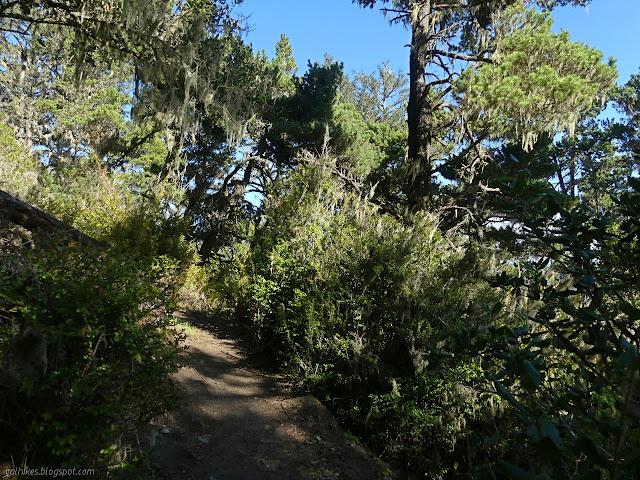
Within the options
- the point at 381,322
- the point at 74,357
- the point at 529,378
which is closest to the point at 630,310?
the point at 529,378

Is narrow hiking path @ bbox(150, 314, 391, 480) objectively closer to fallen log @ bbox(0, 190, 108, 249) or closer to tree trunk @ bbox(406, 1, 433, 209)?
fallen log @ bbox(0, 190, 108, 249)

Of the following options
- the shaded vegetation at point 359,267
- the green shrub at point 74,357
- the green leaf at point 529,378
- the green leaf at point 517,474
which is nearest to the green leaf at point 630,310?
the shaded vegetation at point 359,267

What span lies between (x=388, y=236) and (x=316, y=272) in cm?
129

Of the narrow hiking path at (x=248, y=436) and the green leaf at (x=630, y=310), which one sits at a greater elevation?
the green leaf at (x=630, y=310)

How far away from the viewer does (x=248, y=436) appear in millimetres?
4461

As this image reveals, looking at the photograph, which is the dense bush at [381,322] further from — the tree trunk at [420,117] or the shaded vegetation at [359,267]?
the tree trunk at [420,117]

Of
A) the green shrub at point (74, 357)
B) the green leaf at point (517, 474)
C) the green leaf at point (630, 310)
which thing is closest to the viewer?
the green leaf at point (517, 474)

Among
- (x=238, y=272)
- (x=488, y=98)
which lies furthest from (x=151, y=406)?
(x=488, y=98)

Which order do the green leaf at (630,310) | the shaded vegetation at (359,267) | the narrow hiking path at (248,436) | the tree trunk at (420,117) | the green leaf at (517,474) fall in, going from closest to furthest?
the green leaf at (517,474) → the green leaf at (630,310) → the shaded vegetation at (359,267) → the narrow hiking path at (248,436) → the tree trunk at (420,117)

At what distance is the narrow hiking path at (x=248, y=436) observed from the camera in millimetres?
3730

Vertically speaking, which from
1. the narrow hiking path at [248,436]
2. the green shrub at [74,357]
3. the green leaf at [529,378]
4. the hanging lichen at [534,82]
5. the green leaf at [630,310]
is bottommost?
the narrow hiking path at [248,436]

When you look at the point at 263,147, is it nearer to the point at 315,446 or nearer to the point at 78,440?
the point at 315,446

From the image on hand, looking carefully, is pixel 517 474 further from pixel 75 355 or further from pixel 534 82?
pixel 534 82

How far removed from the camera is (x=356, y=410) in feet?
16.0
